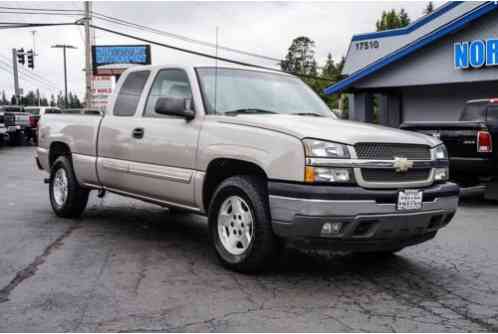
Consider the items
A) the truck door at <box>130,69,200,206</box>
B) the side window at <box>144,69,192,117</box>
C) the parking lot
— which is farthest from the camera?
the side window at <box>144,69,192,117</box>

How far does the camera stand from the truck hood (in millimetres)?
4914

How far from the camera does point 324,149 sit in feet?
15.9

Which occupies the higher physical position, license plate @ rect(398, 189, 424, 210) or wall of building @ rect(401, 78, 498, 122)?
wall of building @ rect(401, 78, 498, 122)

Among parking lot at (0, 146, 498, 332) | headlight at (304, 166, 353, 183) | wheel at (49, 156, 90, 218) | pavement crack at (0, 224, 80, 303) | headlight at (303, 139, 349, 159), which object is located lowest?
parking lot at (0, 146, 498, 332)

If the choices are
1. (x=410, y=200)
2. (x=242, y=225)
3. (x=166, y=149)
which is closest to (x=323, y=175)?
(x=410, y=200)

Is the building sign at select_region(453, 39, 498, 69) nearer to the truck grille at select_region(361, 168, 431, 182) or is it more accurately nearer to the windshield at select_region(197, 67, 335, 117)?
the windshield at select_region(197, 67, 335, 117)

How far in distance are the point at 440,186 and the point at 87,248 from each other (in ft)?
11.3

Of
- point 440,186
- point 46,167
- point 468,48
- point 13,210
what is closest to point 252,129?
point 440,186

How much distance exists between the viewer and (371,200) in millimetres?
4836

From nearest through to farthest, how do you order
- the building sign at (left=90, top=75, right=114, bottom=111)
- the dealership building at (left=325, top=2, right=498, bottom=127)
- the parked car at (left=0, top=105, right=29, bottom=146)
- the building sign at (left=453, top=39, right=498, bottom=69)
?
the building sign at (left=453, top=39, right=498, bottom=69), the dealership building at (left=325, top=2, right=498, bottom=127), the parked car at (left=0, top=105, right=29, bottom=146), the building sign at (left=90, top=75, right=114, bottom=111)

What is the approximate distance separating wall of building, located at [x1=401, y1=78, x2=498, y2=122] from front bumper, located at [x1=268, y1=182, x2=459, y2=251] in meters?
16.9

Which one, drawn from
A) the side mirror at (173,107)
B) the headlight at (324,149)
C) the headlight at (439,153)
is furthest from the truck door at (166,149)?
the headlight at (439,153)

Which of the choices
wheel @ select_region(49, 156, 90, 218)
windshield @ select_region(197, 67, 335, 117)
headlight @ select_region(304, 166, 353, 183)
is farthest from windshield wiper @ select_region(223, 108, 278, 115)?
wheel @ select_region(49, 156, 90, 218)

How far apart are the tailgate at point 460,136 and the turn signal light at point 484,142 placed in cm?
6
